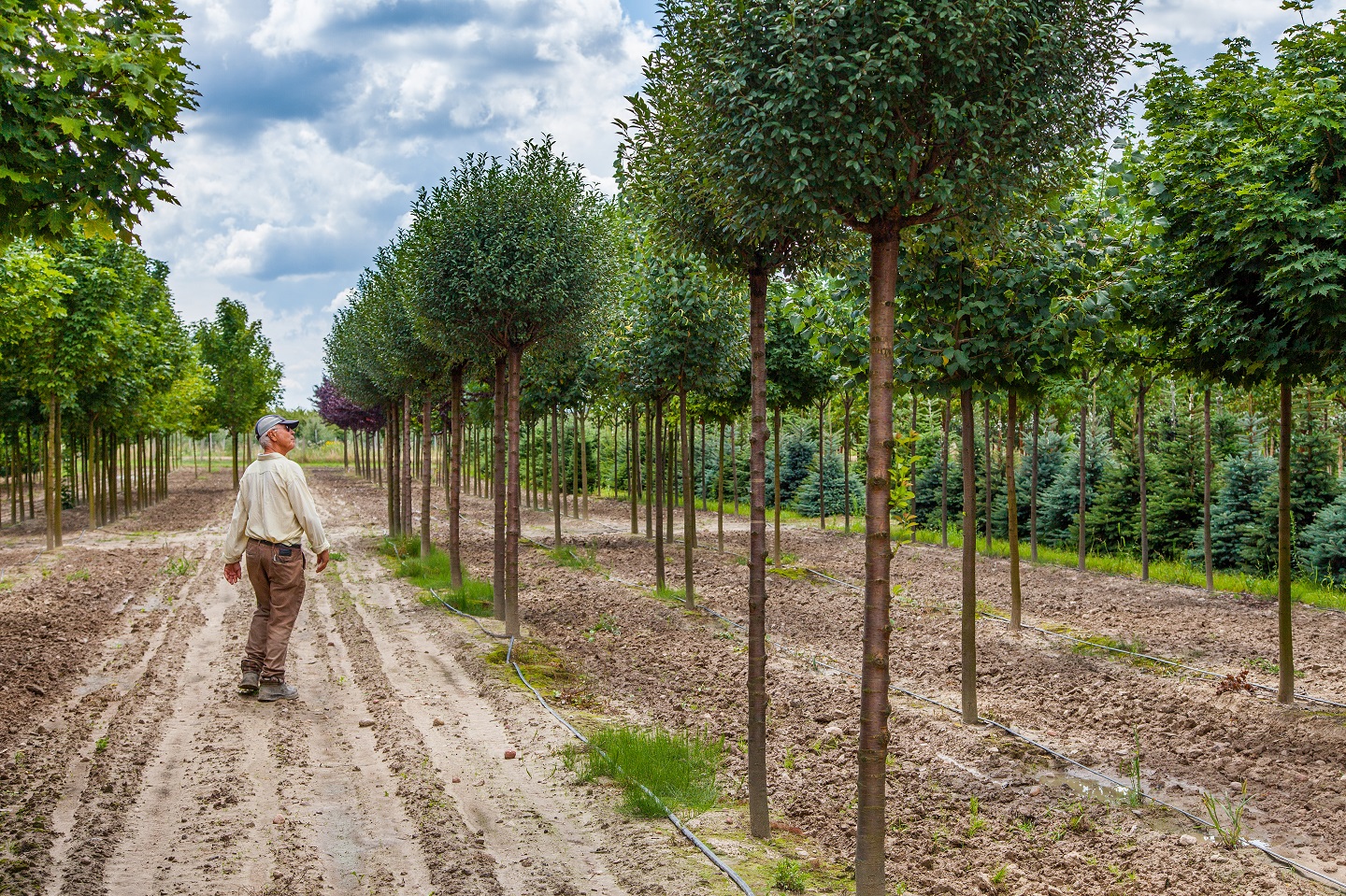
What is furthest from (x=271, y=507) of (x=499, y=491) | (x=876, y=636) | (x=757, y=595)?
(x=876, y=636)

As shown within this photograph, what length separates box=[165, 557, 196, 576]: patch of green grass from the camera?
1573cm

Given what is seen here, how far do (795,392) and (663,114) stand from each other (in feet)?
40.2

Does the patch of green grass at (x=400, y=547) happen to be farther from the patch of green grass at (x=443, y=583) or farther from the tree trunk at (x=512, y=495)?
the tree trunk at (x=512, y=495)

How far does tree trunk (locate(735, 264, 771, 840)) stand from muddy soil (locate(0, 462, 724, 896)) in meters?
0.52

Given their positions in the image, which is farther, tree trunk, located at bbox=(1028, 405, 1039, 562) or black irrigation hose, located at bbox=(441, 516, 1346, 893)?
tree trunk, located at bbox=(1028, 405, 1039, 562)

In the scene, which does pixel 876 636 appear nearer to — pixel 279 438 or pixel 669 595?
pixel 279 438

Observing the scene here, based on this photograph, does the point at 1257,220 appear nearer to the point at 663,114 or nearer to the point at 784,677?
the point at 663,114

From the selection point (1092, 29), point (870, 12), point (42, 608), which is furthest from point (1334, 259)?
point (42, 608)

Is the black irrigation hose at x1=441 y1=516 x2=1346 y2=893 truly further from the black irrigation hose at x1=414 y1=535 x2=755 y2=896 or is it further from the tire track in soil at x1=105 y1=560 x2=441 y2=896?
the tire track in soil at x1=105 y1=560 x2=441 y2=896

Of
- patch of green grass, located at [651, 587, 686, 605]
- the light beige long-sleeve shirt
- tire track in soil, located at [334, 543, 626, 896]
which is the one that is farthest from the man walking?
patch of green grass, located at [651, 587, 686, 605]

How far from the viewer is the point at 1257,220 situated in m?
6.56

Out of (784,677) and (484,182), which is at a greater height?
(484,182)

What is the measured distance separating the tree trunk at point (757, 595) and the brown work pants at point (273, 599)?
4064 mm

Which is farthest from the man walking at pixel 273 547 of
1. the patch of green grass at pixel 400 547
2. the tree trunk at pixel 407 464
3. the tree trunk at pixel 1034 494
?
the tree trunk at pixel 1034 494
